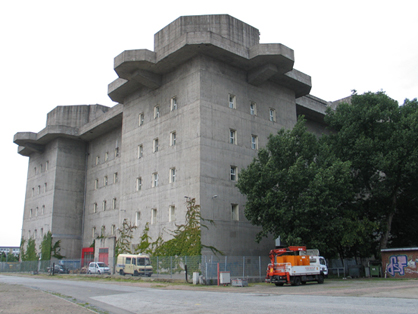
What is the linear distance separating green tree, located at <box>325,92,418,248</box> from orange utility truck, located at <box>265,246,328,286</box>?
9126mm

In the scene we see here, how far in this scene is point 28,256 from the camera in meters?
62.7

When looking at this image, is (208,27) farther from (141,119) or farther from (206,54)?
(141,119)

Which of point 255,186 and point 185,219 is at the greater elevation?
point 255,186

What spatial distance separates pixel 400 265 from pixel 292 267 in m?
11.2

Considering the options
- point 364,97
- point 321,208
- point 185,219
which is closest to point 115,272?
point 185,219

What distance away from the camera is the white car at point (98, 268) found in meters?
44.7

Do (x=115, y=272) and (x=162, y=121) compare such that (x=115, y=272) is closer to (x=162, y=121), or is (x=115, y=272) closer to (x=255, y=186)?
(x=162, y=121)

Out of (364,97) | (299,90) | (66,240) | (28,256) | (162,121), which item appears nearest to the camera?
(364,97)

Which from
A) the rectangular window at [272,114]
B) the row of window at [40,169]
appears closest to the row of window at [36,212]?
the row of window at [40,169]

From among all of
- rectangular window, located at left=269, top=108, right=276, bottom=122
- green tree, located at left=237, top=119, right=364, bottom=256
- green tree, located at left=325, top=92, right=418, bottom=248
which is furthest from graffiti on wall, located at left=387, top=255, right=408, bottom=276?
rectangular window, located at left=269, top=108, right=276, bottom=122

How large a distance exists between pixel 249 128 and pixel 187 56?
9.48 m

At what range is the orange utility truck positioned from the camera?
92.3 feet

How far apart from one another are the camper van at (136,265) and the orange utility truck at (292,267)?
13263 millimetres

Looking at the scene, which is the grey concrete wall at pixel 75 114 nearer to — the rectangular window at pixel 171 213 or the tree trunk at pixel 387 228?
the rectangular window at pixel 171 213
